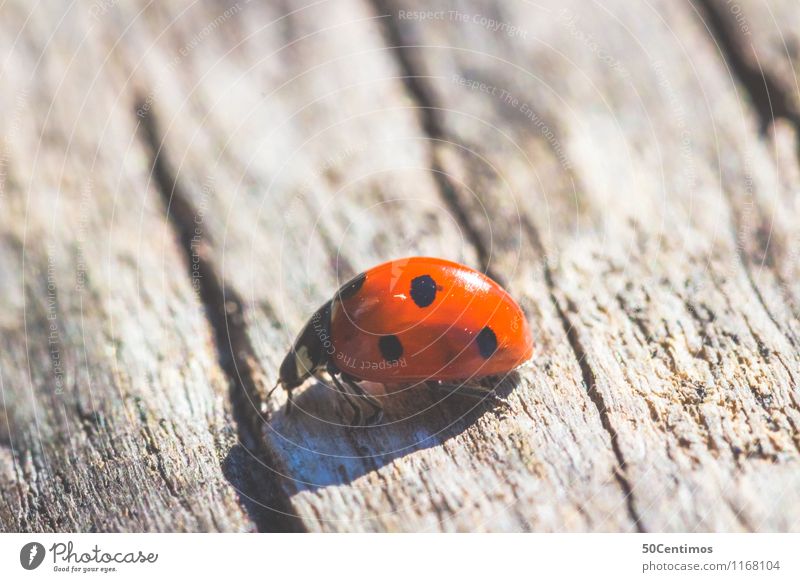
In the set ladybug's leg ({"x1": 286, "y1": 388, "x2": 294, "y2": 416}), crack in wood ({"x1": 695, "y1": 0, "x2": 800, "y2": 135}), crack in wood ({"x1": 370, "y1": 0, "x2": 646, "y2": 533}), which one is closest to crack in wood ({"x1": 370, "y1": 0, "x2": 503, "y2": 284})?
crack in wood ({"x1": 370, "y1": 0, "x2": 646, "y2": 533})

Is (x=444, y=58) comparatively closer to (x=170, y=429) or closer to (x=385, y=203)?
(x=385, y=203)

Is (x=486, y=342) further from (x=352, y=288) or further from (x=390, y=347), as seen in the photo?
(x=352, y=288)

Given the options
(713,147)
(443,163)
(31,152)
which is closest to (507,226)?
(443,163)

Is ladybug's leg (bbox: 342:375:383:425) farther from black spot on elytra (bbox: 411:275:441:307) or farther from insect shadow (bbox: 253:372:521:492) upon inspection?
black spot on elytra (bbox: 411:275:441:307)

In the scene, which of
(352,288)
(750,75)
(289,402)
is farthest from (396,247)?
(750,75)

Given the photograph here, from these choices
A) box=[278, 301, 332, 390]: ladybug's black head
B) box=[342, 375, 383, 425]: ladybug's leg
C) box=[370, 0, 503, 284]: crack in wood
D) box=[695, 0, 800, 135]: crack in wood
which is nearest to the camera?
box=[342, 375, 383, 425]: ladybug's leg

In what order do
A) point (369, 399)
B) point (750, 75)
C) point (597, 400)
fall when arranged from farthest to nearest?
point (750, 75) → point (369, 399) → point (597, 400)
